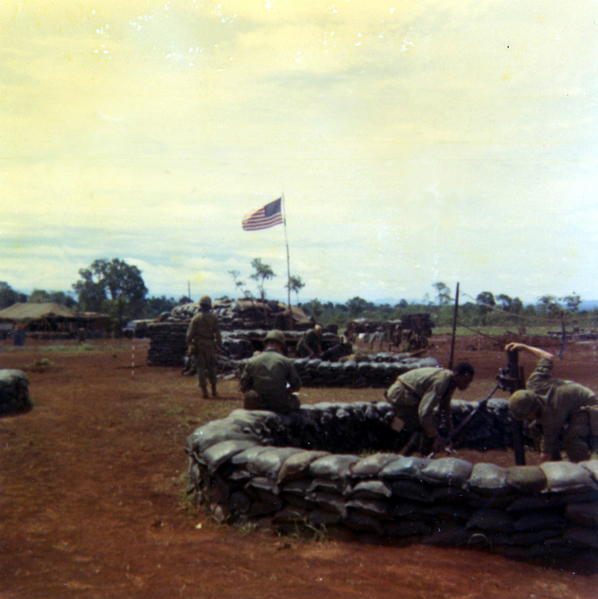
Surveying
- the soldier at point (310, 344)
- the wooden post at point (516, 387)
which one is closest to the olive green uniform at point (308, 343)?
the soldier at point (310, 344)

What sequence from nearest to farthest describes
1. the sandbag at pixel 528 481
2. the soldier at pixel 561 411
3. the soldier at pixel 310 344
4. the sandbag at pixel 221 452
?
the sandbag at pixel 528 481
the sandbag at pixel 221 452
the soldier at pixel 561 411
the soldier at pixel 310 344

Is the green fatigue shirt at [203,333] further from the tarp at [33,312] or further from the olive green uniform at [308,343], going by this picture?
the tarp at [33,312]

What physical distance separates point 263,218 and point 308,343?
4.08m

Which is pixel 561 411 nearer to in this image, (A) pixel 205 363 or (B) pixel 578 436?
(B) pixel 578 436

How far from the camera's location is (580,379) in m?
14.4

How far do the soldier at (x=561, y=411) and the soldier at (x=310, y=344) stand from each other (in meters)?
9.65

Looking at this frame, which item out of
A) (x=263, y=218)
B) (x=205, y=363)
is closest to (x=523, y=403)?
(x=205, y=363)

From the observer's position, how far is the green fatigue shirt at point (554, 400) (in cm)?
510

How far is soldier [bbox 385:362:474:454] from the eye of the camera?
546 centimetres

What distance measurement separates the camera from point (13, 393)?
9.34m

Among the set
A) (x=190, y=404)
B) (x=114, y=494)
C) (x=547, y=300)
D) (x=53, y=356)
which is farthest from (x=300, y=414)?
(x=547, y=300)

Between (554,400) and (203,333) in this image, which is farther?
(203,333)

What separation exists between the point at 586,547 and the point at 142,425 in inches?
244

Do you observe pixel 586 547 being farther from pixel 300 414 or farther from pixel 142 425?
pixel 142 425
